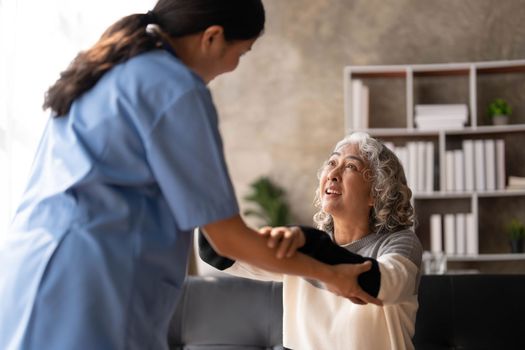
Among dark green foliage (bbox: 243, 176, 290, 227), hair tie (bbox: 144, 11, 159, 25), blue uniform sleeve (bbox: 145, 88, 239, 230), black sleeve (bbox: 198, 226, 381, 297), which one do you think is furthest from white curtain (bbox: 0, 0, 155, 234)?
dark green foliage (bbox: 243, 176, 290, 227)

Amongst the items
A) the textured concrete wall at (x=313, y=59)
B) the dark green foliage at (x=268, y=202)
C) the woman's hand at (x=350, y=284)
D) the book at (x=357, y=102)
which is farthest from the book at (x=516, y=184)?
the woman's hand at (x=350, y=284)

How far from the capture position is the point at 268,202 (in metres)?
5.83

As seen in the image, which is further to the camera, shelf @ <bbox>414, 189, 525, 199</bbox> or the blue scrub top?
shelf @ <bbox>414, 189, 525, 199</bbox>

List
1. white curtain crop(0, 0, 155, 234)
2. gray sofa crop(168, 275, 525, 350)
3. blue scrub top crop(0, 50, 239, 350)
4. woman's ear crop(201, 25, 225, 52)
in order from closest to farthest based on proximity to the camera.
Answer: blue scrub top crop(0, 50, 239, 350)
woman's ear crop(201, 25, 225, 52)
gray sofa crop(168, 275, 525, 350)
white curtain crop(0, 0, 155, 234)

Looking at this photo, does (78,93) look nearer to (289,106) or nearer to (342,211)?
(342,211)

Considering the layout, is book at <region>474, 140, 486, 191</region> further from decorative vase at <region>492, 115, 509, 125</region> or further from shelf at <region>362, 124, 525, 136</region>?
decorative vase at <region>492, 115, 509, 125</region>

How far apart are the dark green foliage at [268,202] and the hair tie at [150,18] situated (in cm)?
441

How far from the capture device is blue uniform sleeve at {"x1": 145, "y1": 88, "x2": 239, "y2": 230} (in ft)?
4.11

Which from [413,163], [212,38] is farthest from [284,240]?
[413,163]

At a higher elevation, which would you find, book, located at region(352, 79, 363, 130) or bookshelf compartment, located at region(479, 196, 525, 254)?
book, located at region(352, 79, 363, 130)

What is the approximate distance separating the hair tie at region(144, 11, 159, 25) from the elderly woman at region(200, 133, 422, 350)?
0.45 metres

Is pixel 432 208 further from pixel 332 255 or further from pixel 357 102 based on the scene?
pixel 332 255

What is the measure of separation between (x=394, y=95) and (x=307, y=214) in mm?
1119

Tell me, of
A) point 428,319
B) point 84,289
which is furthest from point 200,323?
point 84,289
